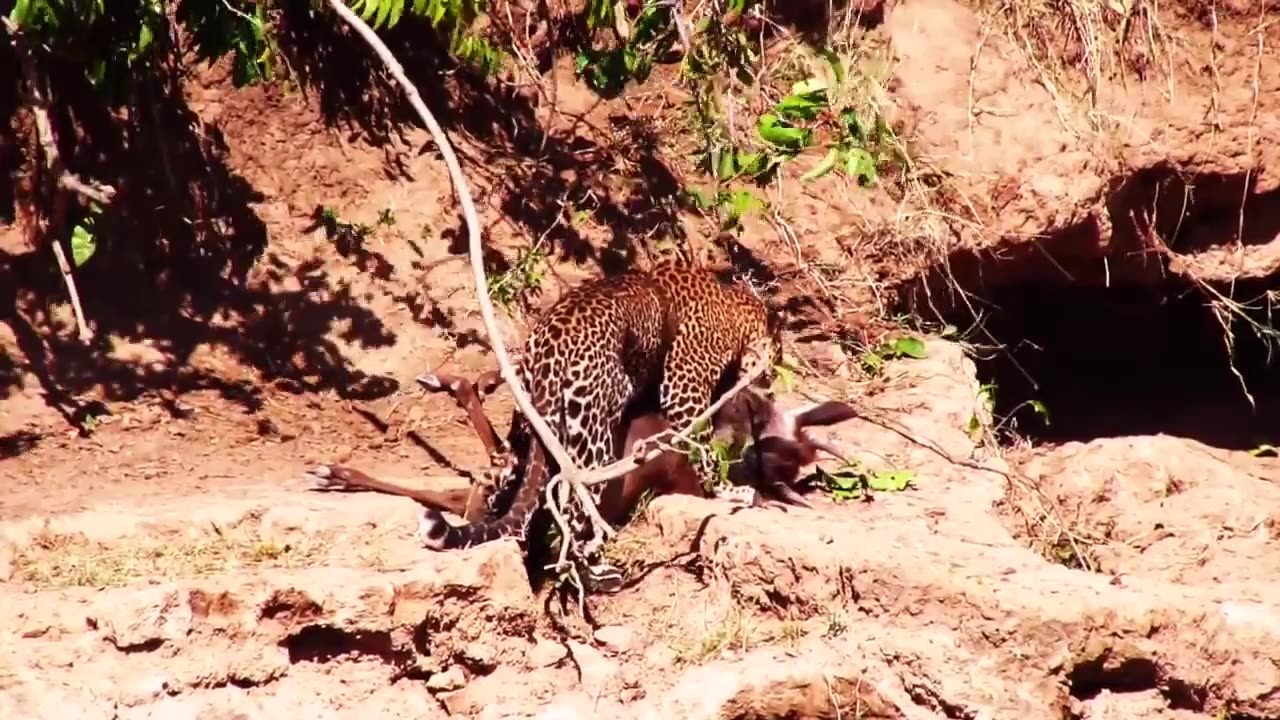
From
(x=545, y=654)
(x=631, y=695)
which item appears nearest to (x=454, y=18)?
(x=545, y=654)

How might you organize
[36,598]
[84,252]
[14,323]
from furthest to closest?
[14,323] → [84,252] → [36,598]

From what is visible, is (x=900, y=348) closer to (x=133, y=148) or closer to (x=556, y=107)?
(x=556, y=107)

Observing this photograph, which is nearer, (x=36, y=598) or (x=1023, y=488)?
(x=36, y=598)

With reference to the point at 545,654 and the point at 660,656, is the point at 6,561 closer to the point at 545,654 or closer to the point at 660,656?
the point at 545,654

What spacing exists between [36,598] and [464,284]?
375cm

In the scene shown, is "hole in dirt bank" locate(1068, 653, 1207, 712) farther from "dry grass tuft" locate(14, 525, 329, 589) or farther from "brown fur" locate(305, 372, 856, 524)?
"dry grass tuft" locate(14, 525, 329, 589)

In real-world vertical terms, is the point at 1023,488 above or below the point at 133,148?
below

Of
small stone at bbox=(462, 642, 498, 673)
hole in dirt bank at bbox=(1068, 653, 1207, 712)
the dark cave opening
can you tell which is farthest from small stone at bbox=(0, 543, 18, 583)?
the dark cave opening

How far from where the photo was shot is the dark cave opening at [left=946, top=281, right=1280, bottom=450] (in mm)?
11828

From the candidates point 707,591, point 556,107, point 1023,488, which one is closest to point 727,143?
point 556,107

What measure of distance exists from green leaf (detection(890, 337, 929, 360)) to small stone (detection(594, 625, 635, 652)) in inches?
122

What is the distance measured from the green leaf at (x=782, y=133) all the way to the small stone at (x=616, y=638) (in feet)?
10.6

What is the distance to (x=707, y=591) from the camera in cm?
769

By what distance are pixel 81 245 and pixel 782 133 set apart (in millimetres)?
3586
